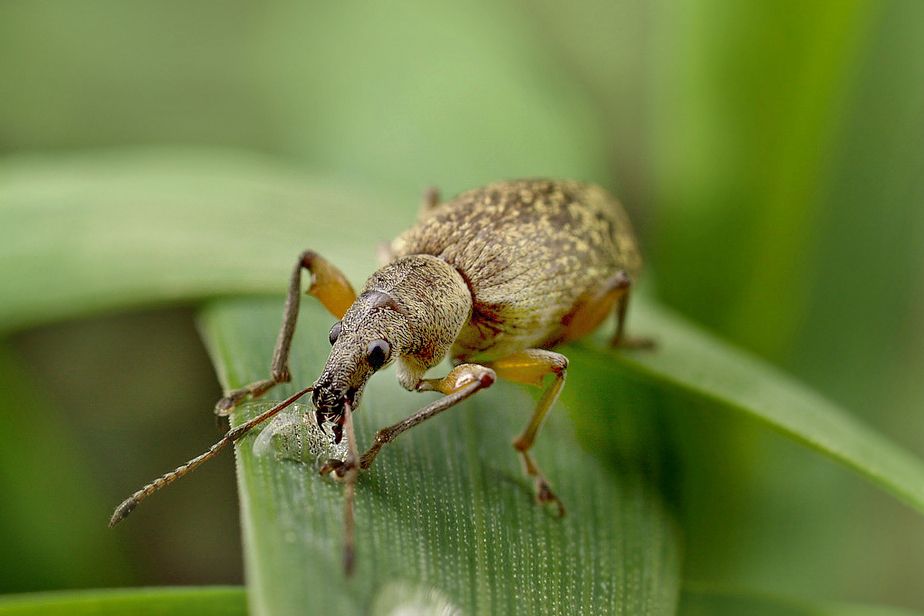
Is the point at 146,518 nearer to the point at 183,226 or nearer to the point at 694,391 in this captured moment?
the point at 183,226

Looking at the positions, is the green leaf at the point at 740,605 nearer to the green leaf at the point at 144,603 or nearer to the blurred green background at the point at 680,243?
the blurred green background at the point at 680,243

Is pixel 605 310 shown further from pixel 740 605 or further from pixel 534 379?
pixel 740 605

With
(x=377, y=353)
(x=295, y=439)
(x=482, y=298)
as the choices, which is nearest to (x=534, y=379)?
(x=482, y=298)

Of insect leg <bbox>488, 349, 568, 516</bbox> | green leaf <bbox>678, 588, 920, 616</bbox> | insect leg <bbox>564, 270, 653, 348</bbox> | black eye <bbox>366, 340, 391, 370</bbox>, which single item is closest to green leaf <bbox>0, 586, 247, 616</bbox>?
black eye <bbox>366, 340, 391, 370</bbox>

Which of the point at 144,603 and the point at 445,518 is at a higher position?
the point at 445,518

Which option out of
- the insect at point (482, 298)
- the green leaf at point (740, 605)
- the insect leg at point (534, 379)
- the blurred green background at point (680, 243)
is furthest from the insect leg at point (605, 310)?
the green leaf at point (740, 605)

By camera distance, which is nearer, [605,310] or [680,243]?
[605,310]
